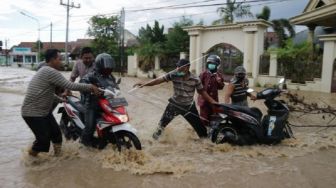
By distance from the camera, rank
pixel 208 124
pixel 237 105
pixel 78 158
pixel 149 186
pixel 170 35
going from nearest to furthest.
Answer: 1. pixel 149 186
2. pixel 78 158
3. pixel 237 105
4. pixel 208 124
5. pixel 170 35

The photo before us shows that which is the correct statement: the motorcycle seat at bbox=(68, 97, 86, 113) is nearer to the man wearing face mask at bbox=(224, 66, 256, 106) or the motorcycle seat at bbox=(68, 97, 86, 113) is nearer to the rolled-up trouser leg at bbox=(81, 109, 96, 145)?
the rolled-up trouser leg at bbox=(81, 109, 96, 145)

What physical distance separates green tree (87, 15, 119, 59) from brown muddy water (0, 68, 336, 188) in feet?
101

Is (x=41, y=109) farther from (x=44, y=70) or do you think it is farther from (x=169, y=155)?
(x=169, y=155)

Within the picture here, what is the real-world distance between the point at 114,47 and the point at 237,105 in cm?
3108

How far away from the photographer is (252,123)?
225 inches

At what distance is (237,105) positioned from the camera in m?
6.01

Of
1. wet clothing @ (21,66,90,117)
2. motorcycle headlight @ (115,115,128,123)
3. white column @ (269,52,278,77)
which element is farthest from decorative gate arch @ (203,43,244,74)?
wet clothing @ (21,66,90,117)

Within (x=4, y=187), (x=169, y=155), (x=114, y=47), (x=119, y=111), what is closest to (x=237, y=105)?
(x=169, y=155)

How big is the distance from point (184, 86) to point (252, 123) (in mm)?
1249

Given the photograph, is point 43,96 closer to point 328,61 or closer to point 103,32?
point 328,61

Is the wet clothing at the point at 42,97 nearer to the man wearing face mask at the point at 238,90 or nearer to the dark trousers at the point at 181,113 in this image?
the dark trousers at the point at 181,113

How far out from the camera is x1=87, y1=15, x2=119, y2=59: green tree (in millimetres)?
36750

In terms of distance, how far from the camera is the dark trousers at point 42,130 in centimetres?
481

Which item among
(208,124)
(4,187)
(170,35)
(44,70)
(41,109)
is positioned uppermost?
(170,35)
